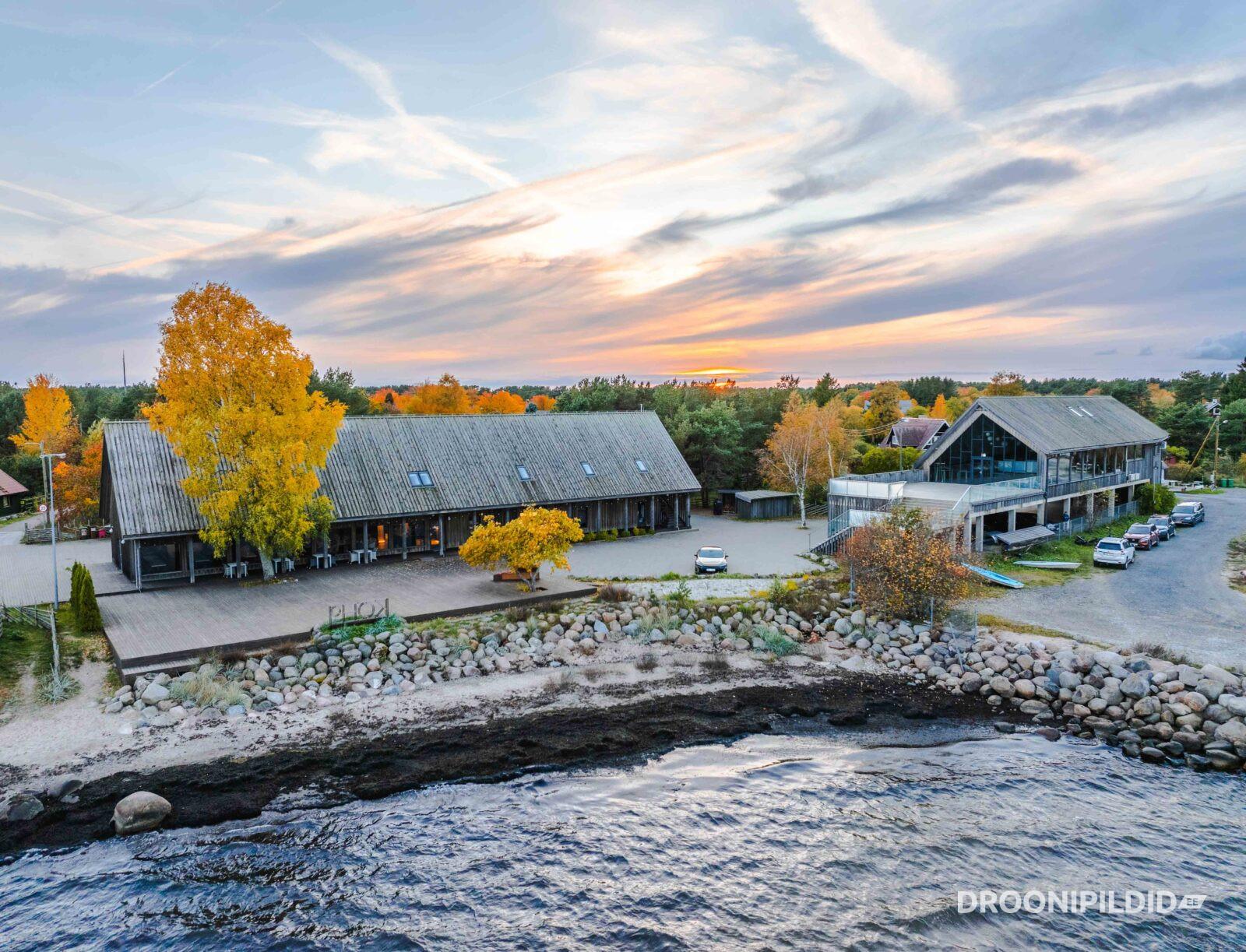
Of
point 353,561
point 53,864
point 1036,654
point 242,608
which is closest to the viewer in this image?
point 53,864

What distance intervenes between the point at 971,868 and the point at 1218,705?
10.4 metres

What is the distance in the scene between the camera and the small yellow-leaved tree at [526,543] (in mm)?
27984

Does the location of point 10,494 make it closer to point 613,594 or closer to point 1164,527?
point 613,594

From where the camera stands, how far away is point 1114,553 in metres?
33.2

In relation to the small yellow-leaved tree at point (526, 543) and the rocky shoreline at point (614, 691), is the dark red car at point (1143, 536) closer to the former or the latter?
the rocky shoreline at point (614, 691)

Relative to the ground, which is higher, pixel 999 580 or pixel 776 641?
pixel 999 580

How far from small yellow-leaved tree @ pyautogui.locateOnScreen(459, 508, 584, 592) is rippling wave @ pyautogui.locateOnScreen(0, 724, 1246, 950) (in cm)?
1170

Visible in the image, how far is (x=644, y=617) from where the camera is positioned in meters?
26.1

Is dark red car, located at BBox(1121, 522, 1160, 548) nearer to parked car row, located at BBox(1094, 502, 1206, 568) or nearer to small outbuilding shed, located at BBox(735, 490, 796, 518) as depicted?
parked car row, located at BBox(1094, 502, 1206, 568)

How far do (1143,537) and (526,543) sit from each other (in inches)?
1262

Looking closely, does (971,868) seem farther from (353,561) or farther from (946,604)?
(353,561)

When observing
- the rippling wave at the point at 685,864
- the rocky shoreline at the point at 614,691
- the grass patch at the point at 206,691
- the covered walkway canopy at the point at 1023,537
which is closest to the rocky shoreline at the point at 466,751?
the rocky shoreline at the point at 614,691

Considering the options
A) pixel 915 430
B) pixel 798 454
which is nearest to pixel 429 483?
pixel 798 454

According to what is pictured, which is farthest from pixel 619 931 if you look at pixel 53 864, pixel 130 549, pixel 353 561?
pixel 130 549
